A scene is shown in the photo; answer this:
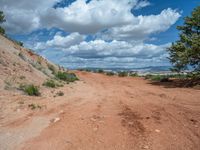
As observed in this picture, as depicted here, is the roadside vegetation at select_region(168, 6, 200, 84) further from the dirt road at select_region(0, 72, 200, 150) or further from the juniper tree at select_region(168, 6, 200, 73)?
the dirt road at select_region(0, 72, 200, 150)

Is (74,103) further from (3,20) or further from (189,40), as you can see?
(3,20)

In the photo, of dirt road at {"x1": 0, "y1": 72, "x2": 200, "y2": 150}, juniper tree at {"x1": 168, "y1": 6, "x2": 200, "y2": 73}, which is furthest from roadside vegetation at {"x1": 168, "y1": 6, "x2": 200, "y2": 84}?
dirt road at {"x1": 0, "y1": 72, "x2": 200, "y2": 150}

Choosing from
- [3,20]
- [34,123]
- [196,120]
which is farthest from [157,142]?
[3,20]

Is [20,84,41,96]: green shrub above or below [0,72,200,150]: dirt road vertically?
above

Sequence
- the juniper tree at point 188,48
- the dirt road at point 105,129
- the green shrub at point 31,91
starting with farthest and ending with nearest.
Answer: the juniper tree at point 188,48, the green shrub at point 31,91, the dirt road at point 105,129

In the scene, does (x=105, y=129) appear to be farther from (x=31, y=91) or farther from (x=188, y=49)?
(x=188, y=49)

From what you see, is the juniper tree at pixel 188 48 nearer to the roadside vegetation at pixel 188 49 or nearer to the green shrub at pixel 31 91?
the roadside vegetation at pixel 188 49

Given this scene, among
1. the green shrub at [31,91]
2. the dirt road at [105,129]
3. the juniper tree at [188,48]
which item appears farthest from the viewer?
the juniper tree at [188,48]

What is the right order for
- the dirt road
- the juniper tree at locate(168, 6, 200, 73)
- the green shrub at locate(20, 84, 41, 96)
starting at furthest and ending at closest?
the juniper tree at locate(168, 6, 200, 73) → the green shrub at locate(20, 84, 41, 96) → the dirt road

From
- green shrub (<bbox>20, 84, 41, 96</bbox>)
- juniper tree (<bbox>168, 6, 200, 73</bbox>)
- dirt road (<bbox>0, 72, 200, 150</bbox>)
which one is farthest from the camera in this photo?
juniper tree (<bbox>168, 6, 200, 73</bbox>)

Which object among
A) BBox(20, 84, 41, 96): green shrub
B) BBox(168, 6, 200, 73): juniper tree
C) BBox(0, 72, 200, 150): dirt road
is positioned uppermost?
BBox(168, 6, 200, 73): juniper tree

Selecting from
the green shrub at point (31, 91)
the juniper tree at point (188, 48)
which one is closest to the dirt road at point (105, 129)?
the green shrub at point (31, 91)

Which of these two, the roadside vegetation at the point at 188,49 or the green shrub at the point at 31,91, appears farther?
the roadside vegetation at the point at 188,49

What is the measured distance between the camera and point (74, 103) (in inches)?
416
